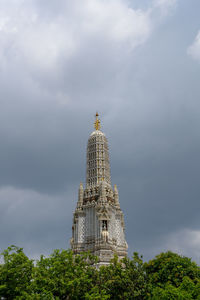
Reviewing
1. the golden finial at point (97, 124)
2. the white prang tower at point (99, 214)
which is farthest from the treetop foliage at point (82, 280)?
the golden finial at point (97, 124)

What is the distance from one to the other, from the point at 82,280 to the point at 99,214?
38805 millimetres

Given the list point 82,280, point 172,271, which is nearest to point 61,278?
point 82,280

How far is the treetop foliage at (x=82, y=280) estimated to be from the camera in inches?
1383

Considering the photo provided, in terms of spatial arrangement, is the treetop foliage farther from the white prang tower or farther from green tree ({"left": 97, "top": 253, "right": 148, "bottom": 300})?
the white prang tower

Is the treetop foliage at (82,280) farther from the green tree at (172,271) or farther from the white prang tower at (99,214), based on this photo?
the white prang tower at (99,214)

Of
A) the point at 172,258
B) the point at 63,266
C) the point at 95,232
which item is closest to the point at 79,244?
the point at 95,232

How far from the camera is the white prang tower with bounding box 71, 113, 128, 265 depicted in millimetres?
73438

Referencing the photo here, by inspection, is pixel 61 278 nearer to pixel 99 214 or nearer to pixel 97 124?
pixel 99 214

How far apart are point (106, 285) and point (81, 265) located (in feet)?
13.8

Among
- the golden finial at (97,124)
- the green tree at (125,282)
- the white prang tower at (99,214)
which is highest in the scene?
the golden finial at (97,124)

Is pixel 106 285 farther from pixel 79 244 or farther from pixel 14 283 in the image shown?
pixel 79 244

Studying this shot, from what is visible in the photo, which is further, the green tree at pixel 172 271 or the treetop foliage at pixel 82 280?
the green tree at pixel 172 271

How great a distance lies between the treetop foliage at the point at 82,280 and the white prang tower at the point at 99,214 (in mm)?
27860

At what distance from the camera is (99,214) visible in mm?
76375
